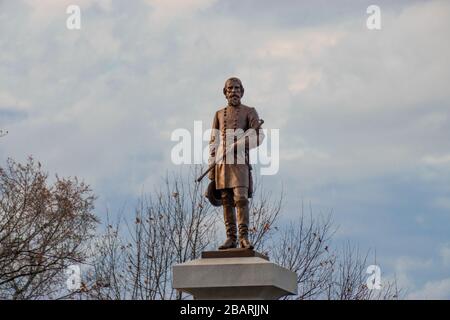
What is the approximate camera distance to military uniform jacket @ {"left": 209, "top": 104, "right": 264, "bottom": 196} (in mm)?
15695

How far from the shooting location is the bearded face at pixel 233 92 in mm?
15992

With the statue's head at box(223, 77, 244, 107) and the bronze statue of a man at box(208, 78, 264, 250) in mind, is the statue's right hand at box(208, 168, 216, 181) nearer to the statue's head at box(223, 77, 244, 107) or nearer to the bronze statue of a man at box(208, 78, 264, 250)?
the bronze statue of a man at box(208, 78, 264, 250)

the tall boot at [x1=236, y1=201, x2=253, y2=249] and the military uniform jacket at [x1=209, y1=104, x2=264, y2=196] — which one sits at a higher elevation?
the military uniform jacket at [x1=209, y1=104, x2=264, y2=196]

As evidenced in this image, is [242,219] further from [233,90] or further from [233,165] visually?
[233,90]

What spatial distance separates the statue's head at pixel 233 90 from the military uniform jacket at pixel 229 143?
91 mm

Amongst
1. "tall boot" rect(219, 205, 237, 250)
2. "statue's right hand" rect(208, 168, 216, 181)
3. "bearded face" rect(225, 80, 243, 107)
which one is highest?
"bearded face" rect(225, 80, 243, 107)

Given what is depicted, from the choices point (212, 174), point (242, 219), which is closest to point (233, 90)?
point (212, 174)

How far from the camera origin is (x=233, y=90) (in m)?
16.0

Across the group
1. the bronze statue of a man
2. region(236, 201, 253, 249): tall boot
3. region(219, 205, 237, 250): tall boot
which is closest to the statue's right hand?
the bronze statue of a man

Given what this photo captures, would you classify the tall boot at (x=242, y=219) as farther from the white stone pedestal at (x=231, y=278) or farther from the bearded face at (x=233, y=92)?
the bearded face at (x=233, y=92)

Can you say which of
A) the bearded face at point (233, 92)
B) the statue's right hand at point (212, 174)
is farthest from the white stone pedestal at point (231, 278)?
the bearded face at point (233, 92)

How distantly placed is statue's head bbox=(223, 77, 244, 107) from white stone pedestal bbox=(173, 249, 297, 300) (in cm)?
242
